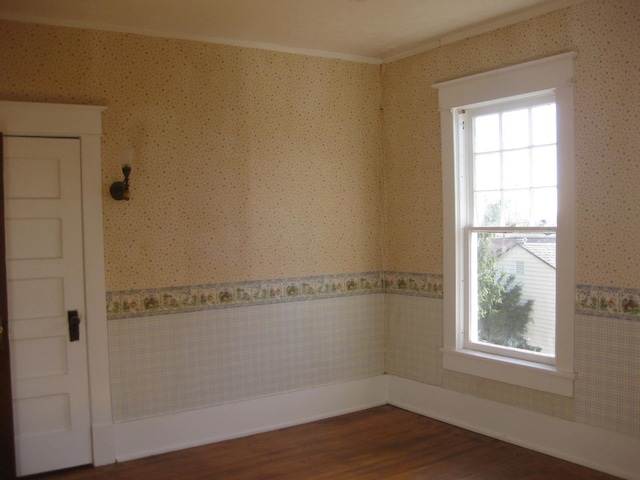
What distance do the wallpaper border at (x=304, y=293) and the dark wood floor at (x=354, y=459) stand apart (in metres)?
1.00

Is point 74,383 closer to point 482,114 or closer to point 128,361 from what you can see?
point 128,361

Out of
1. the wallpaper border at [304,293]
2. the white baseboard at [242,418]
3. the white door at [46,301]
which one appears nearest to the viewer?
the wallpaper border at [304,293]

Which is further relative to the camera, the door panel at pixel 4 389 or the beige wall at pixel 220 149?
the beige wall at pixel 220 149

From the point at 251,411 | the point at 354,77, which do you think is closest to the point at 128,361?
the point at 251,411

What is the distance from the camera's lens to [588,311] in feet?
12.0

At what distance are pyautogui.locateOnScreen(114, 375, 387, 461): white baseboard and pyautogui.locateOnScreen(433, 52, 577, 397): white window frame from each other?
86 cm

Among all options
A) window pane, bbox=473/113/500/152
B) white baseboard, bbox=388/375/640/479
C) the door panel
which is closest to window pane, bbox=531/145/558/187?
window pane, bbox=473/113/500/152

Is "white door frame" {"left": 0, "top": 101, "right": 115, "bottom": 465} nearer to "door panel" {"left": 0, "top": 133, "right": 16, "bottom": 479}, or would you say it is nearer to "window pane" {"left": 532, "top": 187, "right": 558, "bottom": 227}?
"door panel" {"left": 0, "top": 133, "right": 16, "bottom": 479}

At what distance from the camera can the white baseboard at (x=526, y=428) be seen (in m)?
3.54

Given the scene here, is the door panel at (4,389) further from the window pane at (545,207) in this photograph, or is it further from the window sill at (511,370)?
the window pane at (545,207)

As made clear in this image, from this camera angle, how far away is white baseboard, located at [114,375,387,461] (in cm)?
406

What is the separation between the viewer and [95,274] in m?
3.92

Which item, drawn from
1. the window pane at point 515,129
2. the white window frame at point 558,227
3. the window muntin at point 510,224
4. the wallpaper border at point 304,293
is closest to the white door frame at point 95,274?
the wallpaper border at point 304,293

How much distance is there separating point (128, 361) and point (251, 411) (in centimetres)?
102
